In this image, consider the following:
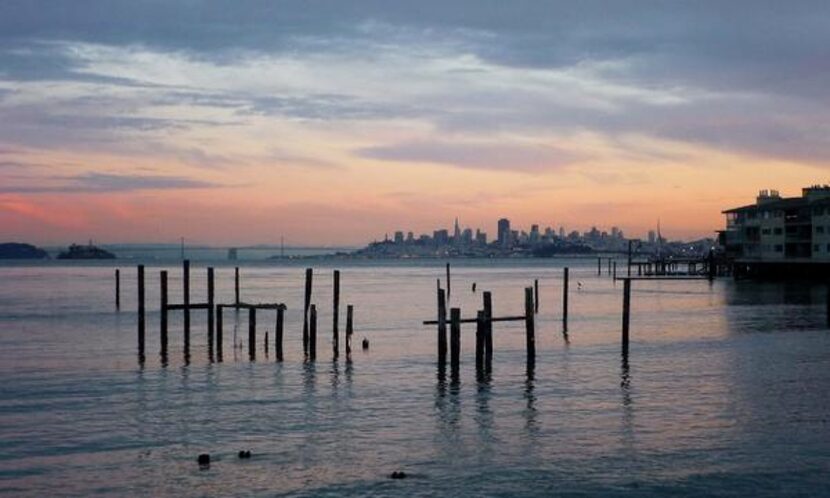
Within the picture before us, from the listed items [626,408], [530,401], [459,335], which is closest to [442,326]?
[459,335]

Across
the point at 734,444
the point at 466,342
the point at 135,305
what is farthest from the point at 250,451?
the point at 135,305

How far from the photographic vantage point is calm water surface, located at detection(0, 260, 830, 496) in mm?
20609

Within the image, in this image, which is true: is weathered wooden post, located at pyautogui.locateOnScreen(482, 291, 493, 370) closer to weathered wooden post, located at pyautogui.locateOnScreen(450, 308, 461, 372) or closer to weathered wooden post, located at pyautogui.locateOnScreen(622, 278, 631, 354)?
weathered wooden post, located at pyautogui.locateOnScreen(450, 308, 461, 372)

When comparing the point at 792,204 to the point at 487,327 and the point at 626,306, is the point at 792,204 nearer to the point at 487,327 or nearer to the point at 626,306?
the point at 626,306


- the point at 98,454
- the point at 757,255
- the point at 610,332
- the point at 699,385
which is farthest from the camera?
the point at 757,255

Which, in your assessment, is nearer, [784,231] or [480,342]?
[480,342]

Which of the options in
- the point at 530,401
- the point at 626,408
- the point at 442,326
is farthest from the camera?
the point at 442,326

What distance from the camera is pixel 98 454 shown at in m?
22.8

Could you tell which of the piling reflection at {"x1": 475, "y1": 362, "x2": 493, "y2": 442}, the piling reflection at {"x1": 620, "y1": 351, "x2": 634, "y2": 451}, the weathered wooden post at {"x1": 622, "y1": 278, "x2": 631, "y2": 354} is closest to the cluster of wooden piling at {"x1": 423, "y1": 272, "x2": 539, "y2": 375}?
the piling reflection at {"x1": 475, "y1": 362, "x2": 493, "y2": 442}

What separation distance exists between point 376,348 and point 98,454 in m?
23.8

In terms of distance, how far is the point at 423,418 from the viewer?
89.7 ft

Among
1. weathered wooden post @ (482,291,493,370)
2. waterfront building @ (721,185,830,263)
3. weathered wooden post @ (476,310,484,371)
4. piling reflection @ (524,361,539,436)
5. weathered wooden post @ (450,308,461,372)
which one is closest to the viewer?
piling reflection @ (524,361,539,436)

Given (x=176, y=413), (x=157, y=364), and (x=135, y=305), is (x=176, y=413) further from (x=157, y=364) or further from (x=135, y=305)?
(x=135, y=305)

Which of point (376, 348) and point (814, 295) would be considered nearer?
point (376, 348)
